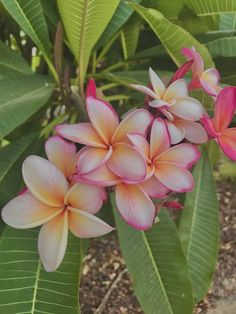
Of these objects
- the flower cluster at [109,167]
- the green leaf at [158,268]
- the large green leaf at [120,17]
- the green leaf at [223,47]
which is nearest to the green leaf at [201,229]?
the green leaf at [158,268]

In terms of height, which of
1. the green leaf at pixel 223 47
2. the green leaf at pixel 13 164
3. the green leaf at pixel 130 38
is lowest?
the green leaf at pixel 13 164

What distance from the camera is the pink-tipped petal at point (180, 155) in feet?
2.53

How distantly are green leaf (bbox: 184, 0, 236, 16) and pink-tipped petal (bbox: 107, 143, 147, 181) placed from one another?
407mm

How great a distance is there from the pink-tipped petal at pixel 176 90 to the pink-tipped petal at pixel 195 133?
0.05 m

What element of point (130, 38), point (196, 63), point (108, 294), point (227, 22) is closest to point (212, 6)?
point (196, 63)

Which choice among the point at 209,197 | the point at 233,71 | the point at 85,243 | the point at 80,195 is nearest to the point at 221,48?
the point at 233,71

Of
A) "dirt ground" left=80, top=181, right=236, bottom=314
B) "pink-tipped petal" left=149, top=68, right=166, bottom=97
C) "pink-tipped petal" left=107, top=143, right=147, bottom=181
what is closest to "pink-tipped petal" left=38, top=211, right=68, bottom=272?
"pink-tipped petal" left=107, top=143, right=147, bottom=181

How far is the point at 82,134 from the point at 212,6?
1.38 ft

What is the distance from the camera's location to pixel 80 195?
29.7 inches

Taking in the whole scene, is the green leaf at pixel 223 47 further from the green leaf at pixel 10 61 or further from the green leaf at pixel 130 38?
the green leaf at pixel 10 61

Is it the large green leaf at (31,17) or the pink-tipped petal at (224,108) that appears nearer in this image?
the pink-tipped petal at (224,108)

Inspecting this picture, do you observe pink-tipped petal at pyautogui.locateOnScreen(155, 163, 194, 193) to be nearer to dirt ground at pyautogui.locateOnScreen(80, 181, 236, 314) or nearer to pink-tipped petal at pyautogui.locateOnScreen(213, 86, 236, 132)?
pink-tipped petal at pyautogui.locateOnScreen(213, 86, 236, 132)

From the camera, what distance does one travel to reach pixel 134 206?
0.74 meters

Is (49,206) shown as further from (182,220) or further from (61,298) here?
(182,220)
